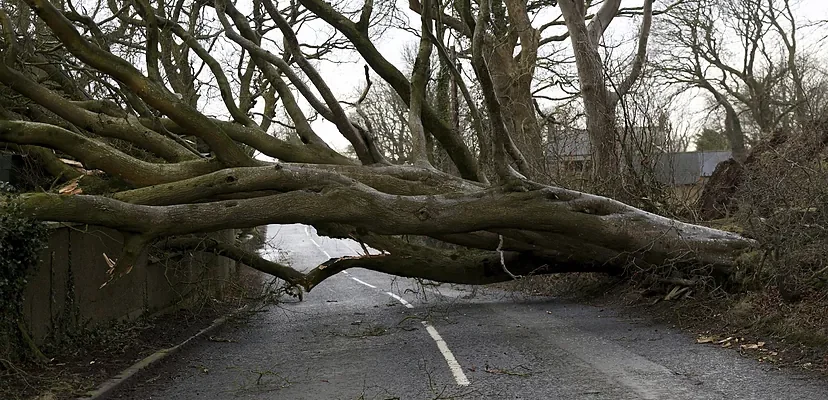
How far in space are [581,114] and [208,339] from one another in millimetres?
13685

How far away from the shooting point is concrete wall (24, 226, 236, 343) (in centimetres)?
953

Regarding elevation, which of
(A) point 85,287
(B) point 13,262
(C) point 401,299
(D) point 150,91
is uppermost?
(D) point 150,91

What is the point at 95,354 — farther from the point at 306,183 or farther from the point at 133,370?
the point at 306,183

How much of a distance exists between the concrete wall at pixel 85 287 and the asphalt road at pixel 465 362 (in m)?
1.29

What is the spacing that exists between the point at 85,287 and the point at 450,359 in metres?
5.17

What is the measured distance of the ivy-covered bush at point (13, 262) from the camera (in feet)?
25.6

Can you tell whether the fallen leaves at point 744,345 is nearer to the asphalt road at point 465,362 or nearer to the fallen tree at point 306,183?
the asphalt road at point 465,362

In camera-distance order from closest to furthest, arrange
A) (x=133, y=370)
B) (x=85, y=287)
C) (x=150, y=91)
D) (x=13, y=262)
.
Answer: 1. (x=13, y=262)
2. (x=133, y=370)
3. (x=85, y=287)
4. (x=150, y=91)

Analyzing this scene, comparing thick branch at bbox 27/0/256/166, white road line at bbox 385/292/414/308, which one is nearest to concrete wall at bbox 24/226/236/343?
thick branch at bbox 27/0/256/166

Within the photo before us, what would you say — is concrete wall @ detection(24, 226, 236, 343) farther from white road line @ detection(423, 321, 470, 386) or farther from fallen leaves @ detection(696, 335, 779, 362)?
fallen leaves @ detection(696, 335, 779, 362)

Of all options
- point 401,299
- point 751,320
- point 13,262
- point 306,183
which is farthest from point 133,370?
point 401,299

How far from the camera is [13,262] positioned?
7938 mm

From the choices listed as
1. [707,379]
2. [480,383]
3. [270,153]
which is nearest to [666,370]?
[707,379]

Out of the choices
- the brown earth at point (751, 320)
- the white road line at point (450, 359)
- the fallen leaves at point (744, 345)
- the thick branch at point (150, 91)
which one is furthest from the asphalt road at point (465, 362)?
the thick branch at point (150, 91)
